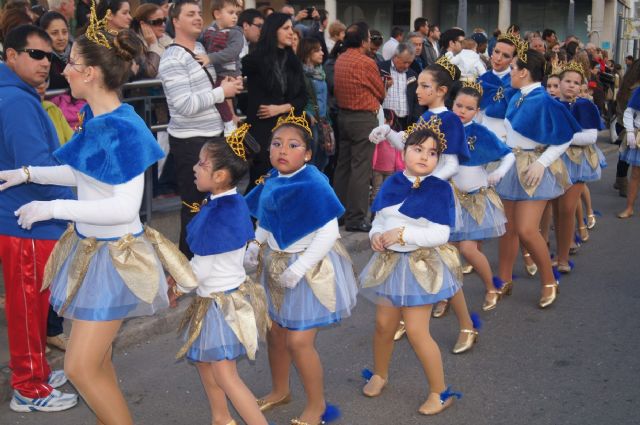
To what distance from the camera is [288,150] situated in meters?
4.42

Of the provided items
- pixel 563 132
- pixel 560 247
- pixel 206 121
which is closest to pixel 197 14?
pixel 206 121

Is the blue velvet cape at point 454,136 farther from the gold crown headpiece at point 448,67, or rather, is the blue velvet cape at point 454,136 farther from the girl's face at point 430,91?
the gold crown headpiece at point 448,67

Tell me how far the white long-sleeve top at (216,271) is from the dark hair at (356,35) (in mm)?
5142

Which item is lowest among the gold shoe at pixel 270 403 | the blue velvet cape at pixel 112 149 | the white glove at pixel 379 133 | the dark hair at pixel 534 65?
the gold shoe at pixel 270 403

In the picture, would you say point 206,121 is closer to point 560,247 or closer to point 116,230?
point 116,230

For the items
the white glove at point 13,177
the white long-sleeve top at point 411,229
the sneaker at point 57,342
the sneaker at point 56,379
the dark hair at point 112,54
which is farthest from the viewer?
the sneaker at point 57,342

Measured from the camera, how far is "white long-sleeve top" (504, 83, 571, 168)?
21.5 feet

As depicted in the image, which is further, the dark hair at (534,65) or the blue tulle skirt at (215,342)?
the dark hair at (534,65)

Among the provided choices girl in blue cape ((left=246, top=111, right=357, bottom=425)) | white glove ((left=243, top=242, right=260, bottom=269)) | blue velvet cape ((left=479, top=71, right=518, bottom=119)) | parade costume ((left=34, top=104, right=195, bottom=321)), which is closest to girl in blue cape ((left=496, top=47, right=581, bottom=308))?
blue velvet cape ((left=479, top=71, right=518, bottom=119))

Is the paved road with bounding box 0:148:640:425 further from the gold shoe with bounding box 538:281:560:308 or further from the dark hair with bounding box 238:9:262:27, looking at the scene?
the dark hair with bounding box 238:9:262:27

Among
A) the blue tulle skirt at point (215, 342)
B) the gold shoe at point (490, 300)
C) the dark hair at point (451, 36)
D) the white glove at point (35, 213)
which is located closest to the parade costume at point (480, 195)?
the gold shoe at point (490, 300)

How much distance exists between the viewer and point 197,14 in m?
6.51

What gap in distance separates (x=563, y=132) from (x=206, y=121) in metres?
2.87

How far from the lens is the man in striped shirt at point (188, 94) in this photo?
645cm
